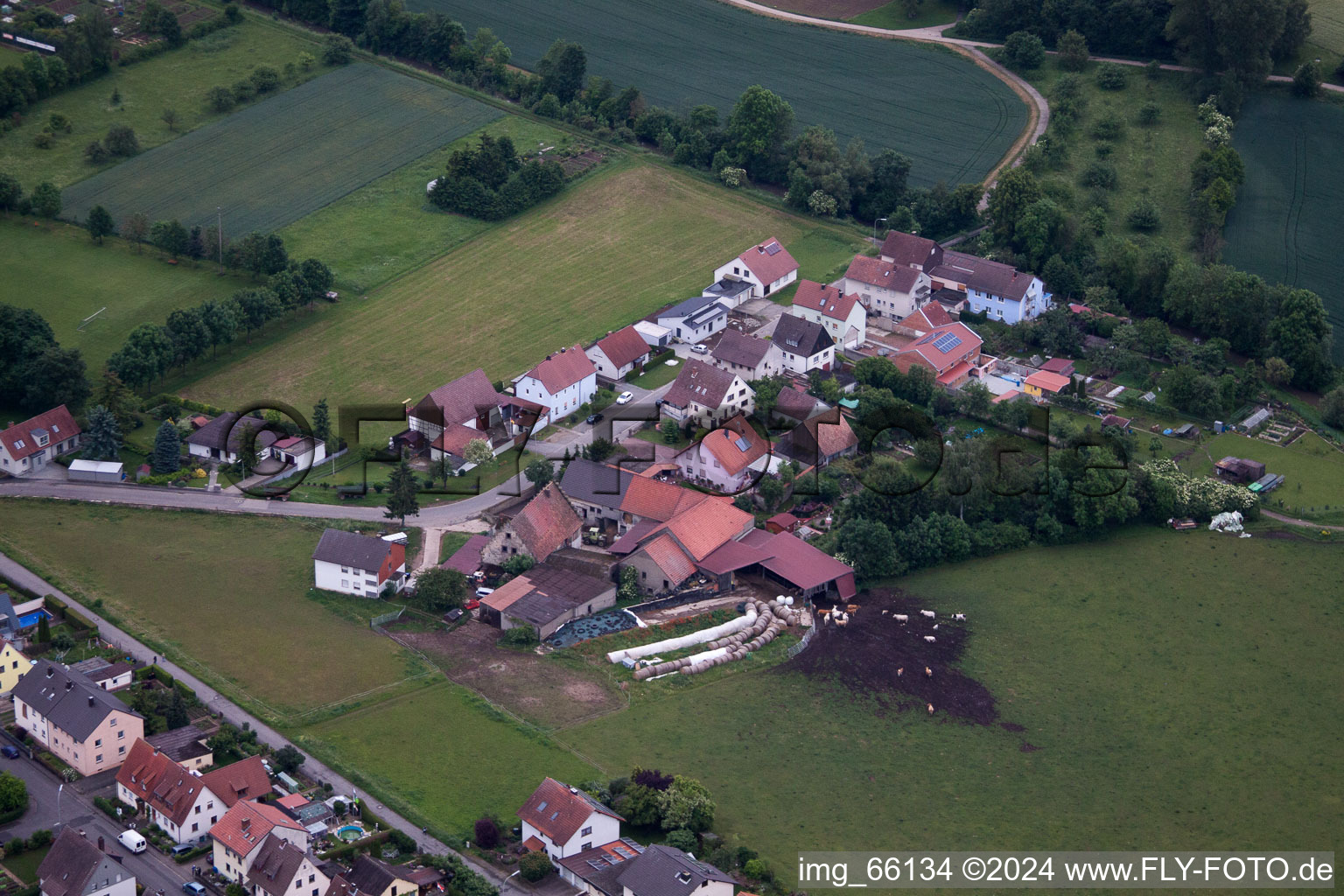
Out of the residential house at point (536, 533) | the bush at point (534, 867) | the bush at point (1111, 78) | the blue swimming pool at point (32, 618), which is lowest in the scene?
the blue swimming pool at point (32, 618)

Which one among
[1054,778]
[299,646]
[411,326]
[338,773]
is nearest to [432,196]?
[411,326]

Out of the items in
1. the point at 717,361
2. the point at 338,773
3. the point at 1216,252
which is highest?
the point at 1216,252

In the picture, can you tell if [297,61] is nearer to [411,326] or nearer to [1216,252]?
[411,326]

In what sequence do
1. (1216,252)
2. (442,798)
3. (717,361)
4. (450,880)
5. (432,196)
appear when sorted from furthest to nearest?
(432,196) → (1216,252) → (717,361) → (442,798) → (450,880)

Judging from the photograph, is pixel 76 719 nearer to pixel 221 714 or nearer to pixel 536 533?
pixel 221 714

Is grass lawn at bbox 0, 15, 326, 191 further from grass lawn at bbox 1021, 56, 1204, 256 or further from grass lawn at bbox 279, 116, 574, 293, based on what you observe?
grass lawn at bbox 1021, 56, 1204, 256

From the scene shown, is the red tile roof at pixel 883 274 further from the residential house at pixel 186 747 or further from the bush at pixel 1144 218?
the residential house at pixel 186 747

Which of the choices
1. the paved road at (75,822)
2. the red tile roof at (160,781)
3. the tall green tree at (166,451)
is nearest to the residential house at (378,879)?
the paved road at (75,822)
